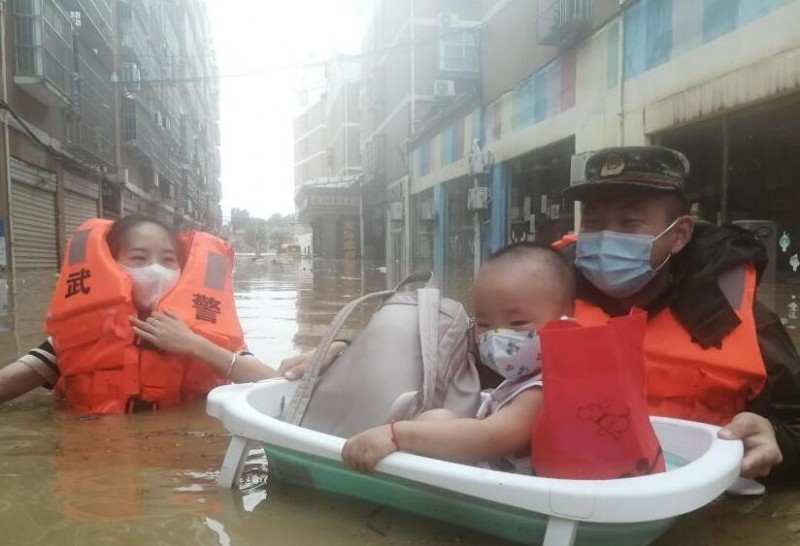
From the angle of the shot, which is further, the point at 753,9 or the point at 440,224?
the point at 440,224

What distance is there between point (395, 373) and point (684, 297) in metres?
0.89

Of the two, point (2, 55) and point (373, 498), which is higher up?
point (2, 55)

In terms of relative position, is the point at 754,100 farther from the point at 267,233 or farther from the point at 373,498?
the point at 267,233

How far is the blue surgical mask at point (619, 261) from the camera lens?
214 centimetres

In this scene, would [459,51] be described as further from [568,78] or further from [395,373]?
[395,373]

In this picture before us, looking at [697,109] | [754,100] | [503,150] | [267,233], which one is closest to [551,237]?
[503,150]

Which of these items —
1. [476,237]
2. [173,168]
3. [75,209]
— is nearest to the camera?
[476,237]

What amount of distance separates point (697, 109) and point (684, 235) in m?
6.96

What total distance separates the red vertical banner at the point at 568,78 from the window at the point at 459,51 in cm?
527

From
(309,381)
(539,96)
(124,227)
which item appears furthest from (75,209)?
(309,381)

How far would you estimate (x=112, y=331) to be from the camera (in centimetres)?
286

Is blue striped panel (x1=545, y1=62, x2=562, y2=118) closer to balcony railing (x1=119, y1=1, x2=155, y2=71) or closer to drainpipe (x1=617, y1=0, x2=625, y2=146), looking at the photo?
drainpipe (x1=617, y1=0, x2=625, y2=146)

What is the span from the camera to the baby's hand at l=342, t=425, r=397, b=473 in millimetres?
1552

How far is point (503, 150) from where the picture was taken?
593 inches
